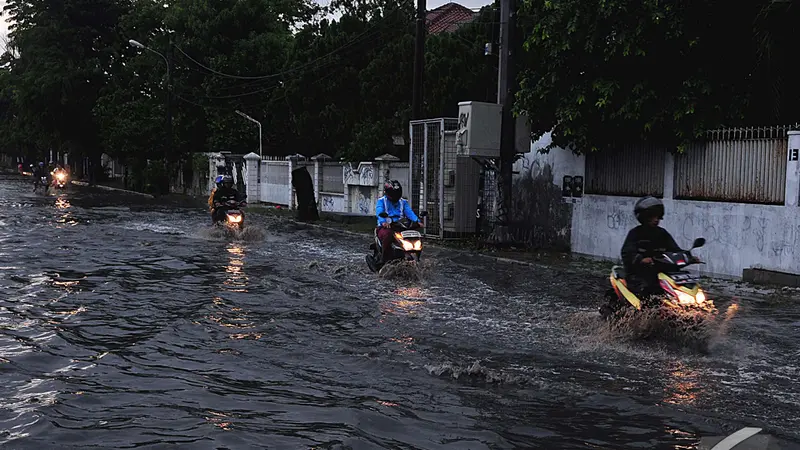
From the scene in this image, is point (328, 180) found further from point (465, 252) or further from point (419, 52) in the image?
point (465, 252)

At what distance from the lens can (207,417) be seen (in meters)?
5.98

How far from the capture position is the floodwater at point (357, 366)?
5762 mm

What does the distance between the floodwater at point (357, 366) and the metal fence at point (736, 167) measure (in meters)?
2.82

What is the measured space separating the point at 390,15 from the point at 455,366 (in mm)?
27164

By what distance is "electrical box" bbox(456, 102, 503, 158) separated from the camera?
61.6 feet

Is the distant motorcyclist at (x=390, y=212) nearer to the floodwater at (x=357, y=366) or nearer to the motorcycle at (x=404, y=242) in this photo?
the motorcycle at (x=404, y=242)

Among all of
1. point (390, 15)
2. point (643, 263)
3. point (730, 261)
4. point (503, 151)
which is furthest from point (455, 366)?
point (390, 15)

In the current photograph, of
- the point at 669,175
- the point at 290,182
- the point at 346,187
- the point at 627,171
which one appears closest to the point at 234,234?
the point at 627,171

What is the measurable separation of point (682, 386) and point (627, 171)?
35.8 feet

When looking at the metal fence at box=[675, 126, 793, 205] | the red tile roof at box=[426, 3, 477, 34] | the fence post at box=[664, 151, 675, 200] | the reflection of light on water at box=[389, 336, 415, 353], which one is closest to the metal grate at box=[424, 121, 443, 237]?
the fence post at box=[664, 151, 675, 200]

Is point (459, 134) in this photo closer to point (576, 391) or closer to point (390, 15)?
point (576, 391)

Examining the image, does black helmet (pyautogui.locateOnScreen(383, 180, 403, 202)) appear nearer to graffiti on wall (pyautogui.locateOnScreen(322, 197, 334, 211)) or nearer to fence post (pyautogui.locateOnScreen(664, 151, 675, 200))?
fence post (pyautogui.locateOnScreen(664, 151, 675, 200))

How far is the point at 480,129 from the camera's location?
743 inches

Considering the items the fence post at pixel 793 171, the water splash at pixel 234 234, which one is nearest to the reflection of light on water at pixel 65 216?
the water splash at pixel 234 234
